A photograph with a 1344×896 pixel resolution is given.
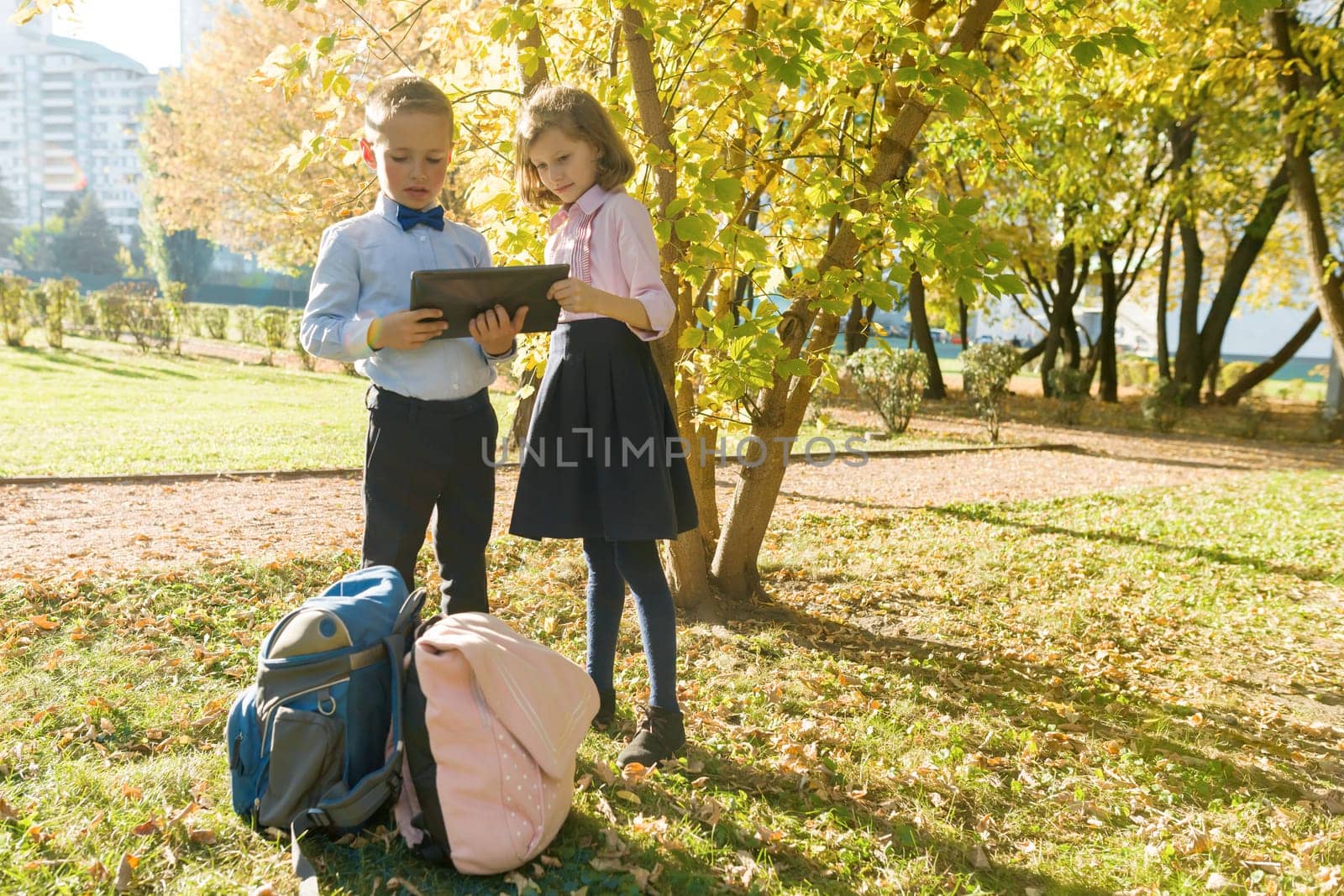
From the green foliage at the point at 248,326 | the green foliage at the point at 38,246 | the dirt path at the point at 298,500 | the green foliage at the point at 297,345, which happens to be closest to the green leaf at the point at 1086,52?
the dirt path at the point at 298,500

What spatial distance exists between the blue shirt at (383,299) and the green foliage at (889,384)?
9.38 meters

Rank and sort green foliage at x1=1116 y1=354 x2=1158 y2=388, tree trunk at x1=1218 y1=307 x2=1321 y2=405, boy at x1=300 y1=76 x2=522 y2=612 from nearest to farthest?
boy at x1=300 y1=76 x2=522 y2=612
tree trunk at x1=1218 y1=307 x2=1321 y2=405
green foliage at x1=1116 y1=354 x2=1158 y2=388

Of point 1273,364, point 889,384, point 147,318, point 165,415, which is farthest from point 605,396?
point 1273,364

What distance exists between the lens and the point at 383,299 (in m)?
2.35

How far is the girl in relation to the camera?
95.4 inches

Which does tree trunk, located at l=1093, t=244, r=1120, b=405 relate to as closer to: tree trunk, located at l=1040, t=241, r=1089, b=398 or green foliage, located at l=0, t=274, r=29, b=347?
tree trunk, located at l=1040, t=241, r=1089, b=398

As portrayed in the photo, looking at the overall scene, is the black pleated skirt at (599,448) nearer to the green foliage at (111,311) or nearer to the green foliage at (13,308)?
the green foliage at (13,308)

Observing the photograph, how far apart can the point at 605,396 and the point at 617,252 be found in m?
0.40

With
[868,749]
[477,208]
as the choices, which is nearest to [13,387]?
[477,208]

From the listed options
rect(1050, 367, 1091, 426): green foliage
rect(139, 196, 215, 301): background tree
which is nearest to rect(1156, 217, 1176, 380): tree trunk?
A: rect(1050, 367, 1091, 426): green foliage

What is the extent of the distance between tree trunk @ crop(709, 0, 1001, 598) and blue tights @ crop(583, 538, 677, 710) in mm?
1191

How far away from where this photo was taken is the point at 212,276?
73500 mm

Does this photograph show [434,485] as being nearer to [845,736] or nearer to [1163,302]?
[845,736]

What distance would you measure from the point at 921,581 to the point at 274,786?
12.2 feet
